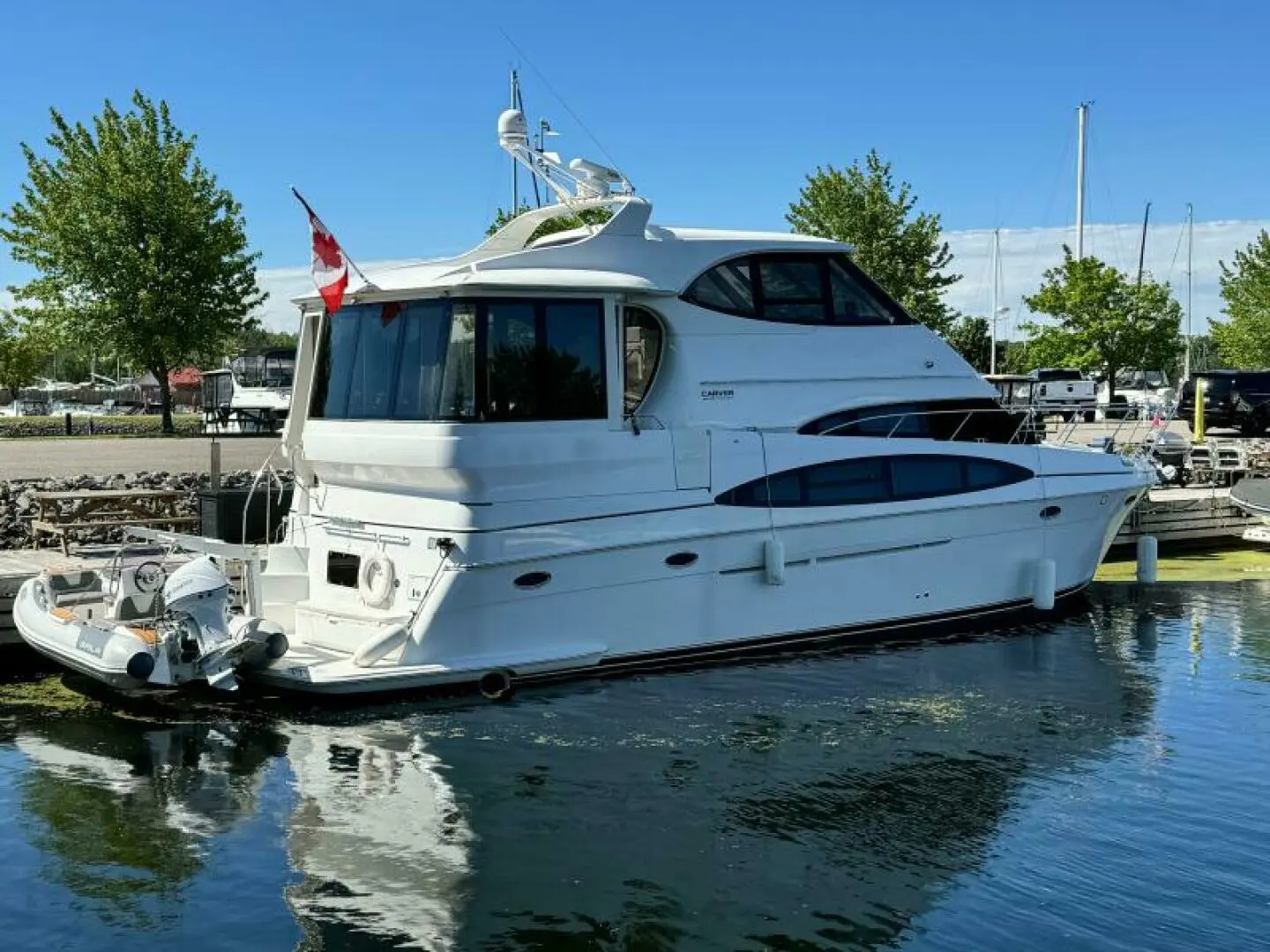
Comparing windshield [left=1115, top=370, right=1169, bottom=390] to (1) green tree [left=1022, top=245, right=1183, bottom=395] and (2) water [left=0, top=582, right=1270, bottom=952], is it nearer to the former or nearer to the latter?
(1) green tree [left=1022, top=245, right=1183, bottom=395]

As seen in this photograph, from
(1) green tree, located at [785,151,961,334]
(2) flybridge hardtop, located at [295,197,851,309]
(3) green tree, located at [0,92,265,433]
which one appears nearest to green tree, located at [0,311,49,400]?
(3) green tree, located at [0,92,265,433]

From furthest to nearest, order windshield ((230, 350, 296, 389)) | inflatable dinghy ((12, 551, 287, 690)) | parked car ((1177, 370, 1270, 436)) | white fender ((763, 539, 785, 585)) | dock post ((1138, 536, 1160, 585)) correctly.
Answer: windshield ((230, 350, 296, 389)) → parked car ((1177, 370, 1270, 436)) → dock post ((1138, 536, 1160, 585)) → white fender ((763, 539, 785, 585)) → inflatable dinghy ((12, 551, 287, 690))

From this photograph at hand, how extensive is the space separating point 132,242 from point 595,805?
33.7 meters

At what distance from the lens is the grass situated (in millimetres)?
16703

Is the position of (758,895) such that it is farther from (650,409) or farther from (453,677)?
(650,409)

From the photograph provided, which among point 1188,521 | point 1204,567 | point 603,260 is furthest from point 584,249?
point 1188,521

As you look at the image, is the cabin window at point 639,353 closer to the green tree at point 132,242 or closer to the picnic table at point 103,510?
the picnic table at point 103,510

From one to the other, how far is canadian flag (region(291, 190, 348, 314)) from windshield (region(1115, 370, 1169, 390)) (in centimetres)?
3788

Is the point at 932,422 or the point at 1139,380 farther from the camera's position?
the point at 1139,380

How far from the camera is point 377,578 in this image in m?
10.3

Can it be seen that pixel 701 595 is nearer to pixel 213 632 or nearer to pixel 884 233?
pixel 213 632

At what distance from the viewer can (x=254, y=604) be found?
10.5 meters

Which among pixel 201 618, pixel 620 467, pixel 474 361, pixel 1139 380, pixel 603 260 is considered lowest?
pixel 201 618

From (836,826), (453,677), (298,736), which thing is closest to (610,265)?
(453,677)
